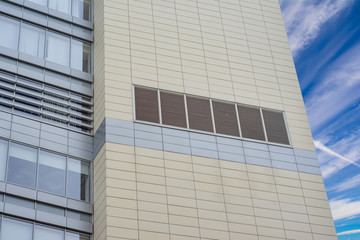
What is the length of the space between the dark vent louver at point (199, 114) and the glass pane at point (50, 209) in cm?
785

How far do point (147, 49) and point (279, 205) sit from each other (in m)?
10.7

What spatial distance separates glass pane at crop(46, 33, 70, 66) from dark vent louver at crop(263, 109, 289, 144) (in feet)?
→ 37.3

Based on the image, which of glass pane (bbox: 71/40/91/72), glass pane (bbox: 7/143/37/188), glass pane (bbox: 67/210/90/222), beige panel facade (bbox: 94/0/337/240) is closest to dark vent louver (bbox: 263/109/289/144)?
beige panel facade (bbox: 94/0/337/240)

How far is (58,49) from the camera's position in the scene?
29.6 meters

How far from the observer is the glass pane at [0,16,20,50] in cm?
2803

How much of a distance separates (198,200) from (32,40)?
40.7ft

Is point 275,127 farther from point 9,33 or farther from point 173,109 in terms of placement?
point 9,33

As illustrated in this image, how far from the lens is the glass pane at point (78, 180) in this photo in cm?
2521

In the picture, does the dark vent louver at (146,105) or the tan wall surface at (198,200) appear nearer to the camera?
the tan wall surface at (198,200)

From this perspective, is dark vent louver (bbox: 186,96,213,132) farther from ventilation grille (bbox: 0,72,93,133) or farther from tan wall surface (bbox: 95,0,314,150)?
ventilation grille (bbox: 0,72,93,133)

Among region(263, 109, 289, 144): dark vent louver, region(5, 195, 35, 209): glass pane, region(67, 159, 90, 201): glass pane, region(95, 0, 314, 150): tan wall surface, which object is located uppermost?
region(95, 0, 314, 150): tan wall surface

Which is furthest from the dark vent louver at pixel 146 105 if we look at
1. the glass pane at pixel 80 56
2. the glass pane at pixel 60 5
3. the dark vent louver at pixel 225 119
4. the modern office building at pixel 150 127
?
the glass pane at pixel 60 5

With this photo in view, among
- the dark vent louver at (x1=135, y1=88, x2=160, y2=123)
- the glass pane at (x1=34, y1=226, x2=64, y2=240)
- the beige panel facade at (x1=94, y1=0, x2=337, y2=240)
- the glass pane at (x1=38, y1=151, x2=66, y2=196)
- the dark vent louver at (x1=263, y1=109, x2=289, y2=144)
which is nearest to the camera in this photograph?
the glass pane at (x1=34, y1=226, x2=64, y2=240)

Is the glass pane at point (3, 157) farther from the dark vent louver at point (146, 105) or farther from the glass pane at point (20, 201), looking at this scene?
the dark vent louver at point (146, 105)
